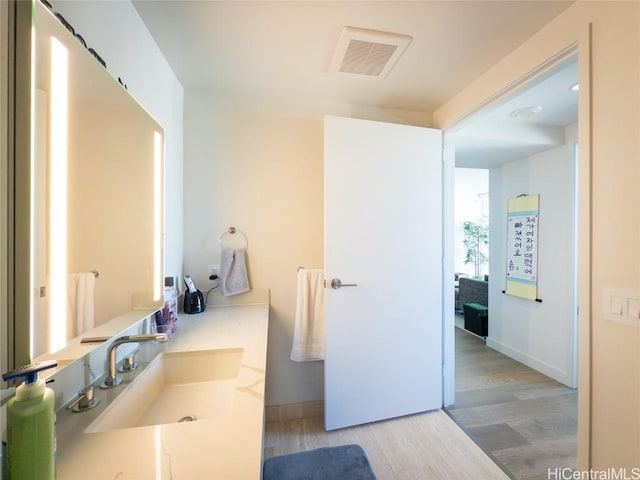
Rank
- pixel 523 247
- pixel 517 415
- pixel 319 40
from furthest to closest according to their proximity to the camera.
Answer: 1. pixel 523 247
2. pixel 517 415
3. pixel 319 40

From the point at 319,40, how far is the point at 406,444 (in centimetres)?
237

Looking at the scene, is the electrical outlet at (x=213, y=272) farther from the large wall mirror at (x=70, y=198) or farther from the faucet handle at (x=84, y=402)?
the faucet handle at (x=84, y=402)

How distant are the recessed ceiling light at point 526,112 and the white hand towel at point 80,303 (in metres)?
2.83

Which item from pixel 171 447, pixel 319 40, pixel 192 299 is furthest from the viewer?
pixel 192 299

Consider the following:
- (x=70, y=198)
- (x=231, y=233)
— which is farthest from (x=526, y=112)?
(x=70, y=198)

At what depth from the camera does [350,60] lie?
1.46 metres

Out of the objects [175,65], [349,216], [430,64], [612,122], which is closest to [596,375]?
[612,122]

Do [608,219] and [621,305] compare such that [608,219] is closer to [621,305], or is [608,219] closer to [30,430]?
[621,305]

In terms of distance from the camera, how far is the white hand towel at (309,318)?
1800 mm

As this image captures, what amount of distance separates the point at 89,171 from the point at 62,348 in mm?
462

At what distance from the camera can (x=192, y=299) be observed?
1620mm

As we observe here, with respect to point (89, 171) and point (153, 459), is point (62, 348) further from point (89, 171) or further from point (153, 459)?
point (89, 171)

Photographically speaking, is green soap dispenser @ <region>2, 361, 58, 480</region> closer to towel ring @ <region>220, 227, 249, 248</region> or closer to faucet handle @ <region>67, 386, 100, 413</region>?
faucet handle @ <region>67, 386, 100, 413</region>

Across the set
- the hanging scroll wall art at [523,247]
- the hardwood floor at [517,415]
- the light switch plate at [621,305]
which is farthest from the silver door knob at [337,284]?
the hanging scroll wall art at [523,247]
